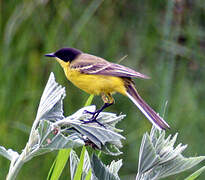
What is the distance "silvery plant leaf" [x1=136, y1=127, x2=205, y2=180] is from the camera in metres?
0.84

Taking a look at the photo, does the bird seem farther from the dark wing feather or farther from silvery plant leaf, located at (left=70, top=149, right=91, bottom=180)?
silvery plant leaf, located at (left=70, top=149, right=91, bottom=180)

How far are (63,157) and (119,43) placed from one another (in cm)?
176

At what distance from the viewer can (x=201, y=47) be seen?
2666 mm

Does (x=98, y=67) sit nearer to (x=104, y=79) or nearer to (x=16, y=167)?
(x=104, y=79)

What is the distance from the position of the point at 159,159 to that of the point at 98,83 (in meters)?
0.48

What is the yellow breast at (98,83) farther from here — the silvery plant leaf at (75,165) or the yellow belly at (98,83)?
the silvery plant leaf at (75,165)

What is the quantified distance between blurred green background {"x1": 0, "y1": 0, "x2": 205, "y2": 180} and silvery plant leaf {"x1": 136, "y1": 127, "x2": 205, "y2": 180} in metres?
1.35

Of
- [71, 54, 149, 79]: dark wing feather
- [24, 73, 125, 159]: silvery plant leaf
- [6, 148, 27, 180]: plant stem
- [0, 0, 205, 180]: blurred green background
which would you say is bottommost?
[0, 0, 205, 180]: blurred green background

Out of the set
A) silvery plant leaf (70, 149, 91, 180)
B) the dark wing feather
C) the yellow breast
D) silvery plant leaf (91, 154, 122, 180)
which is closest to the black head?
the dark wing feather

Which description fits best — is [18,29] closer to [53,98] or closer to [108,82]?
[108,82]

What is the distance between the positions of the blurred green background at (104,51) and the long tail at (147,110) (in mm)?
934

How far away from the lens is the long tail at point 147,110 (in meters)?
0.94

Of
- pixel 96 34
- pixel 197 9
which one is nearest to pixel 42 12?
pixel 96 34

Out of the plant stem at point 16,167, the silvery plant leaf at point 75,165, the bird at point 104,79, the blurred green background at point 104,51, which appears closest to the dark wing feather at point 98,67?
the bird at point 104,79
